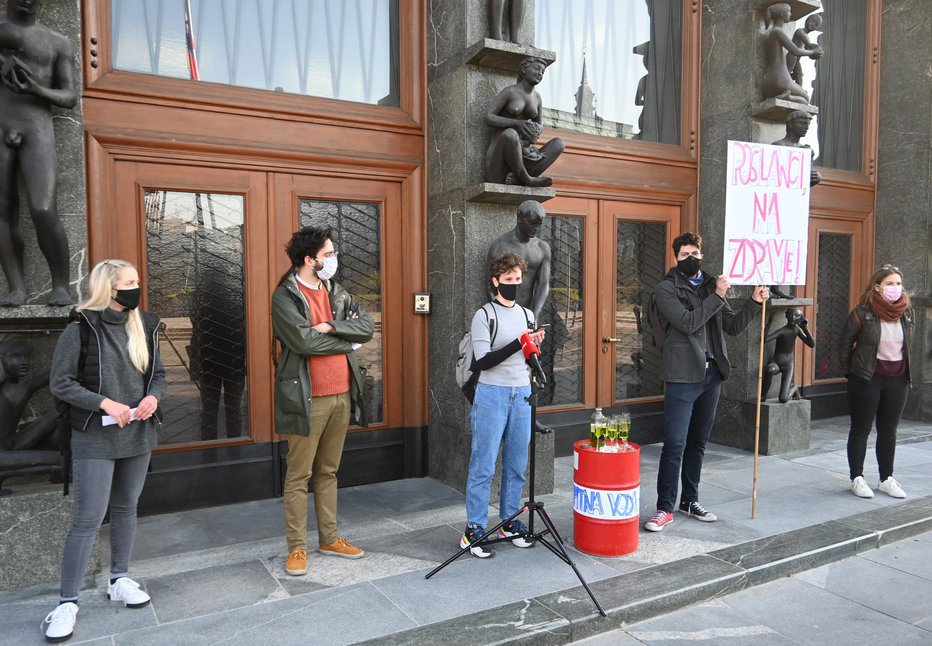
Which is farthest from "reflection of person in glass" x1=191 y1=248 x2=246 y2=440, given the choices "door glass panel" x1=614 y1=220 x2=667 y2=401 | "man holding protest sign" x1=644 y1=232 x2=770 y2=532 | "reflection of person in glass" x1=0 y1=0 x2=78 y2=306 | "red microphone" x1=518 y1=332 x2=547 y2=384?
"door glass panel" x1=614 y1=220 x2=667 y2=401

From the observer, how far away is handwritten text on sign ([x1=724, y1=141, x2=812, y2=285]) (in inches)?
199

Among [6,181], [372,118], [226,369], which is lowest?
[226,369]

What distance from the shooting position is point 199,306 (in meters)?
5.39

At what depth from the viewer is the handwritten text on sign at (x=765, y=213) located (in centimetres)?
507

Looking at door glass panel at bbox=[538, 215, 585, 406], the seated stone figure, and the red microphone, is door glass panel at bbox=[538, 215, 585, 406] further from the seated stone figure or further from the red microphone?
the seated stone figure

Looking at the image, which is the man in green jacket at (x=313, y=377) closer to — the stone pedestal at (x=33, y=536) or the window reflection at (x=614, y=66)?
the stone pedestal at (x=33, y=536)

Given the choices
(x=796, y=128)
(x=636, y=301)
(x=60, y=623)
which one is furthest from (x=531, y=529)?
(x=796, y=128)

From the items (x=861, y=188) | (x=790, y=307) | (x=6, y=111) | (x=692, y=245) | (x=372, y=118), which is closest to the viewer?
(x=6, y=111)

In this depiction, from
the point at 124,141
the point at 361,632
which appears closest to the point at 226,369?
the point at 124,141

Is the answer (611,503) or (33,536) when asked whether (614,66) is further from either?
(33,536)

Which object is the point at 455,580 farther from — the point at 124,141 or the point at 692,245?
the point at 124,141

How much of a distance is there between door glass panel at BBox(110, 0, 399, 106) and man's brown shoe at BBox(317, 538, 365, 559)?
3554 mm

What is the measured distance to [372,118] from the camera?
592 cm

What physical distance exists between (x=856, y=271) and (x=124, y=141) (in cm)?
875
